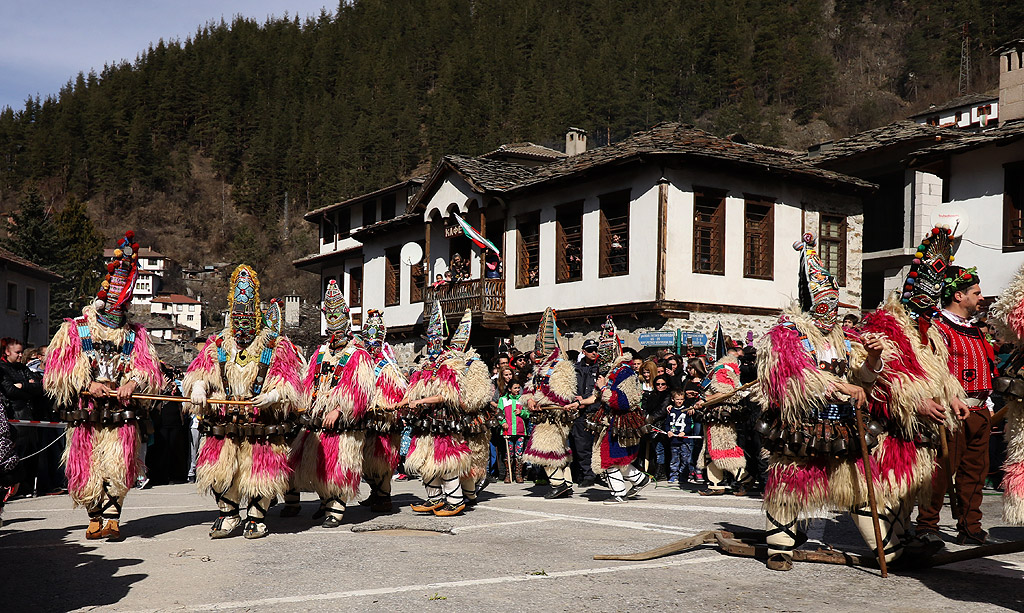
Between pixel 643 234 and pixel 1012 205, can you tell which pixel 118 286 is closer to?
pixel 643 234

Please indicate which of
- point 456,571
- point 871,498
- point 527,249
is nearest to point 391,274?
point 527,249

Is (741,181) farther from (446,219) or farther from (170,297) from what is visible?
(170,297)

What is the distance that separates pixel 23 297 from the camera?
44781mm

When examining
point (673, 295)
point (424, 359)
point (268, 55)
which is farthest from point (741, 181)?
point (268, 55)

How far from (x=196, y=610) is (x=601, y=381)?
23.7 feet


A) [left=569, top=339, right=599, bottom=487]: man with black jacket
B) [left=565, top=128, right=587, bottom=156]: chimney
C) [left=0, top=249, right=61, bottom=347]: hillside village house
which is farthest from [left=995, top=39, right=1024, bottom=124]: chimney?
[left=0, top=249, right=61, bottom=347]: hillside village house

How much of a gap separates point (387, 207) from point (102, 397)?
3634 centimetres

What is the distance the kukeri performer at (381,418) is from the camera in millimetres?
9766

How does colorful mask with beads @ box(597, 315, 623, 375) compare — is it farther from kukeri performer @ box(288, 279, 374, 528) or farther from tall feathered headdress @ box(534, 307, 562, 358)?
kukeri performer @ box(288, 279, 374, 528)

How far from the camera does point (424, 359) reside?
10.6 metres

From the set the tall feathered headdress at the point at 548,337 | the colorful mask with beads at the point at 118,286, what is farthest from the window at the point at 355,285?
the colorful mask with beads at the point at 118,286

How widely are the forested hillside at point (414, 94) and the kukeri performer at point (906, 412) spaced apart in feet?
199

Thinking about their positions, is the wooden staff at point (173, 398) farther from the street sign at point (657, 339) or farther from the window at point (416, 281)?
the window at point (416, 281)

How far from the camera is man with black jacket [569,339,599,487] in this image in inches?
492
